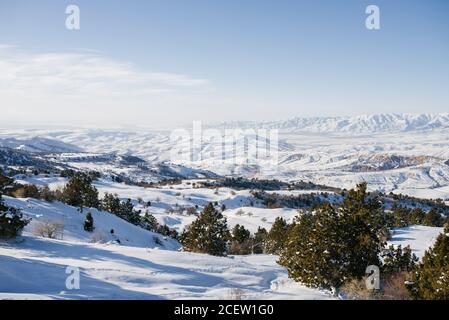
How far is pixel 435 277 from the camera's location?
18.1 metres

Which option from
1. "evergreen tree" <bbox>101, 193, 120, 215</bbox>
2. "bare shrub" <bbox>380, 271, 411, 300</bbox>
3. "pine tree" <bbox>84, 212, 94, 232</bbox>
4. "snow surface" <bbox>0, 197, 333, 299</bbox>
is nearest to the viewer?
"snow surface" <bbox>0, 197, 333, 299</bbox>

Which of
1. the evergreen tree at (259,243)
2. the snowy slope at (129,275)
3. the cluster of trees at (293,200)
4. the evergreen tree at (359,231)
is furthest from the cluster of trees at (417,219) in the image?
the snowy slope at (129,275)

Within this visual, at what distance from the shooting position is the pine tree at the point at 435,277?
56.7 feet

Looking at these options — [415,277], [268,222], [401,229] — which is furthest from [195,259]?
[268,222]

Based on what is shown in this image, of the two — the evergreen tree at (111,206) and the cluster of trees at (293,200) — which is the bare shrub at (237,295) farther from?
the cluster of trees at (293,200)

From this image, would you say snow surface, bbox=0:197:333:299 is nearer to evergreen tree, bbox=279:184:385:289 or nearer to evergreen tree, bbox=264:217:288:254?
evergreen tree, bbox=279:184:385:289

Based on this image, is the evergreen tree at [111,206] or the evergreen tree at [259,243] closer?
the evergreen tree at [259,243]

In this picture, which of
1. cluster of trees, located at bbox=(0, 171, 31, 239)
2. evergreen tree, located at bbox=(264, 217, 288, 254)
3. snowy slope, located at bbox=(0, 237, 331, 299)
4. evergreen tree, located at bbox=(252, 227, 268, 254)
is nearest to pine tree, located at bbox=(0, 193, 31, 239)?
cluster of trees, located at bbox=(0, 171, 31, 239)

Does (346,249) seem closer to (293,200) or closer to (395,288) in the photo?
(395,288)

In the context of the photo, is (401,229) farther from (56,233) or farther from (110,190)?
(110,190)

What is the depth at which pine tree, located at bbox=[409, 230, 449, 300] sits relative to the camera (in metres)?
17.3
